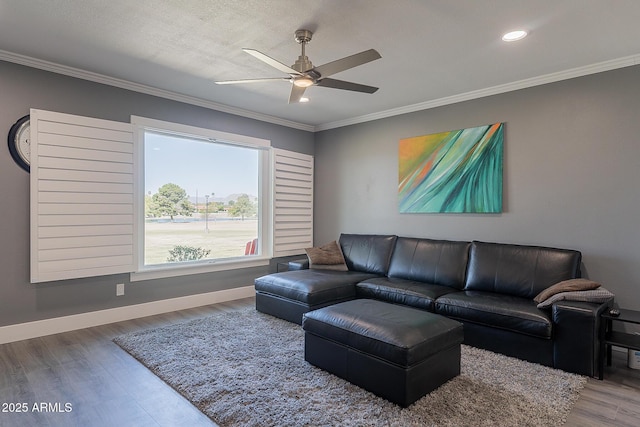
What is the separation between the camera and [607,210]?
3.33 m

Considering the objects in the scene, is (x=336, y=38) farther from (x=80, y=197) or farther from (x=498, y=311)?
(x=80, y=197)

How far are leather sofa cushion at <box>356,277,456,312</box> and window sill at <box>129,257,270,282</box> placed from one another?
1.82 meters

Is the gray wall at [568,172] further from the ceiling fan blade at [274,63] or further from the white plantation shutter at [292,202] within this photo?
the ceiling fan blade at [274,63]

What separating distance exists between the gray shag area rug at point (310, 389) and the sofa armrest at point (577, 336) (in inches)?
3.9

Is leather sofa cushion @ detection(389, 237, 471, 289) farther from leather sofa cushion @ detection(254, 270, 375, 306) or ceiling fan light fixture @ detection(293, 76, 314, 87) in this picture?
→ ceiling fan light fixture @ detection(293, 76, 314, 87)

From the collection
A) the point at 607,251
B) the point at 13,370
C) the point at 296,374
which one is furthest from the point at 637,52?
the point at 13,370

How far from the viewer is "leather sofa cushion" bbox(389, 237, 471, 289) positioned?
12.9 ft

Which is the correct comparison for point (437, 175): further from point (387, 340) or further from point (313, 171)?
point (387, 340)

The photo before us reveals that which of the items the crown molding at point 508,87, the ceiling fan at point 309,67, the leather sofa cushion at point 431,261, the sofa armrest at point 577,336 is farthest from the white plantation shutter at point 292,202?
the sofa armrest at point 577,336

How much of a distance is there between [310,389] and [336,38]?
2.67 m

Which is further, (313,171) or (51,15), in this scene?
(313,171)

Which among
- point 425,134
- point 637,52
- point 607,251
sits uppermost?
point 637,52

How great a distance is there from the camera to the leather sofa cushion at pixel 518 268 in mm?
3285

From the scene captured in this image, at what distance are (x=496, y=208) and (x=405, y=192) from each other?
1185mm
